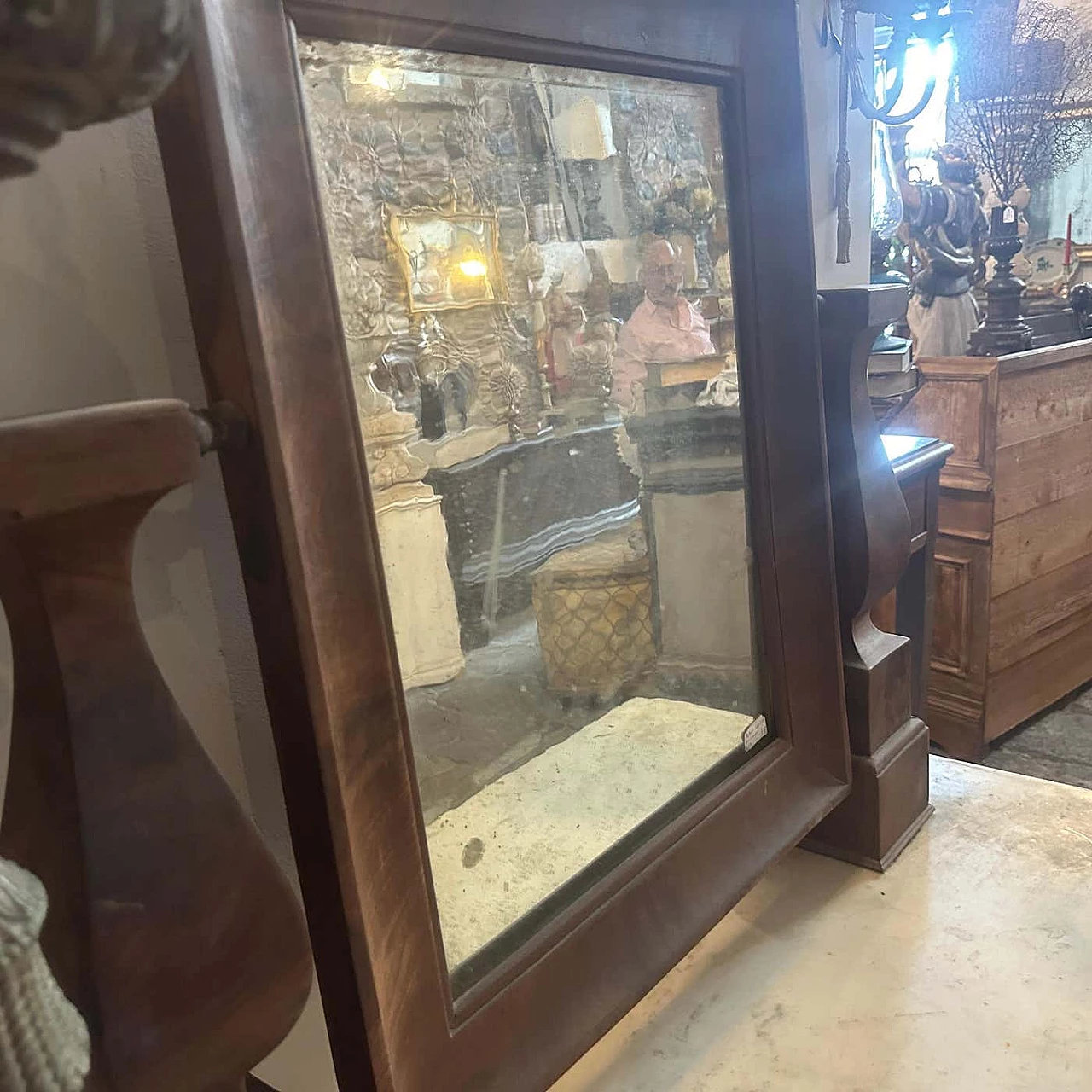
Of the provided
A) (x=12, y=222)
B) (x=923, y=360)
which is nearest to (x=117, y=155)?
(x=12, y=222)

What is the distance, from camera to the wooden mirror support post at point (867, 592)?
82 centimetres

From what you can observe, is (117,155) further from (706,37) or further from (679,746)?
(679,746)

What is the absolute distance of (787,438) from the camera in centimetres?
78

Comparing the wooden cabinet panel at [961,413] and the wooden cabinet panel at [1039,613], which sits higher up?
the wooden cabinet panel at [961,413]

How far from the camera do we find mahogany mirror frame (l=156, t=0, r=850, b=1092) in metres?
0.41

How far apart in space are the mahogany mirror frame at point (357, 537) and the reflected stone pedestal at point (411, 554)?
41mm

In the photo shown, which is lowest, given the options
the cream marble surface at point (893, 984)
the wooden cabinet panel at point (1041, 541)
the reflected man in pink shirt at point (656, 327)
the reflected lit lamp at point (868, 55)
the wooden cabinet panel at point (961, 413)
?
the wooden cabinet panel at point (1041, 541)

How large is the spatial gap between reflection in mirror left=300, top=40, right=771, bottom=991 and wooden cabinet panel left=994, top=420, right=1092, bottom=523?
1.83 metres

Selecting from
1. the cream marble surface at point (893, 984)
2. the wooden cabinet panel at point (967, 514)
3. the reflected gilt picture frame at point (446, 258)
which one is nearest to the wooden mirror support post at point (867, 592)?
the cream marble surface at point (893, 984)

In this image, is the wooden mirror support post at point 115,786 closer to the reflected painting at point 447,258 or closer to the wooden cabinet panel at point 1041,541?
the reflected painting at point 447,258

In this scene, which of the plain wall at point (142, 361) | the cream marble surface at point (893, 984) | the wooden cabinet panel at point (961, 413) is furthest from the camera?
the wooden cabinet panel at point (961, 413)

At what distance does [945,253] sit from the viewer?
8.89 ft

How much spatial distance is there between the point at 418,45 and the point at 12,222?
0.22 meters

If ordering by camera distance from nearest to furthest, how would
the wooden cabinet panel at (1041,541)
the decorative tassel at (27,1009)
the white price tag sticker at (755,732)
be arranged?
1. the decorative tassel at (27,1009)
2. the white price tag sticker at (755,732)
3. the wooden cabinet panel at (1041,541)
